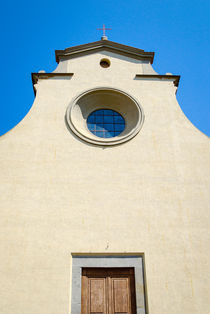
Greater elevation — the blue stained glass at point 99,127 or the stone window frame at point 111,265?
the blue stained glass at point 99,127

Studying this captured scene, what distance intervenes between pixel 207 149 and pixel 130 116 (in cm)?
285

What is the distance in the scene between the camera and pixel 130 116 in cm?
983

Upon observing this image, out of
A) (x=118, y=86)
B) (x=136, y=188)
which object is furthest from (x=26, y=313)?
(x=118, y=86)

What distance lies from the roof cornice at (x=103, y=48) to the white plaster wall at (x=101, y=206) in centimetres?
235

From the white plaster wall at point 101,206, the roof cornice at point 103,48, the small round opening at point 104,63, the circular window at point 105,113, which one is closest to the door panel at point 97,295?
the white plaster wall at point 101,206

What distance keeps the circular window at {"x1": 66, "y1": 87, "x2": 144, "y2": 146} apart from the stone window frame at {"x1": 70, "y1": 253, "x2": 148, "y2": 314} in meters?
3.76

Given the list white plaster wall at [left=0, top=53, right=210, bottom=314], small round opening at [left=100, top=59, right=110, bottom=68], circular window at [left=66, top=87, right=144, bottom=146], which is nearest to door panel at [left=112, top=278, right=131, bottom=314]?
white plaster wall at [left=0, top=53, right=210, bottom=314]

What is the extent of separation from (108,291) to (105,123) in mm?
5498

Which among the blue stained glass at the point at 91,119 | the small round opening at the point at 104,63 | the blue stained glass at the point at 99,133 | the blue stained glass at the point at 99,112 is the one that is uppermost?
the small round opening at the point at 104,63

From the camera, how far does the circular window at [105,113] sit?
9.29m

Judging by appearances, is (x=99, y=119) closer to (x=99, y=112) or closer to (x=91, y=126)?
(x=99, y=112)

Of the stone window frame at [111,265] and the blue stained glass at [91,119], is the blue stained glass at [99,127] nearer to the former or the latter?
the blue stained glass at [91,119]

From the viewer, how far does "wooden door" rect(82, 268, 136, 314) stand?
6703mm

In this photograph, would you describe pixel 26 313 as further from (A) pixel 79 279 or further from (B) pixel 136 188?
(B) pixel 136 188
